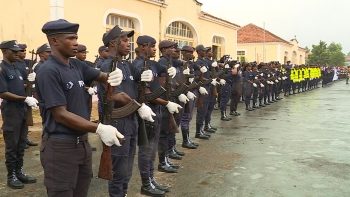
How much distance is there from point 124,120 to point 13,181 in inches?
81.0

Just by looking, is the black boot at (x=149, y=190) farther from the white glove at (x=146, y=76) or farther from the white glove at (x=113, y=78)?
the white glove at (x=113, y=78)

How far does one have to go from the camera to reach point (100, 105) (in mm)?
4812

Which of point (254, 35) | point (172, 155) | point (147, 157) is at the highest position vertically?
point (254, 35)

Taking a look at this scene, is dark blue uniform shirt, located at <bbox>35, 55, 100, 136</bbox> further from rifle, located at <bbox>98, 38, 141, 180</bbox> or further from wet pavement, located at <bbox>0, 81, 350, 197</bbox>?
wet pavement, located at <bbox>0, 81, 350, 197</bbox>

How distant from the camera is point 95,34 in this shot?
38.0 feet

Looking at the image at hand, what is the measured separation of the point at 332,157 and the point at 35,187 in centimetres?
498

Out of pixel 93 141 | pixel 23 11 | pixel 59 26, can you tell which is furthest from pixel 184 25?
pixel 59 26

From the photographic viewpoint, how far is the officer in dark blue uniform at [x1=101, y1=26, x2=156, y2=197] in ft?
11.1

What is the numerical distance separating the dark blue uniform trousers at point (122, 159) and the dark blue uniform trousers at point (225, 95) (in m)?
7.03

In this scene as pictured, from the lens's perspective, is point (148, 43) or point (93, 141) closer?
point (148, 43)

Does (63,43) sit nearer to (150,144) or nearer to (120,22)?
(150,144)

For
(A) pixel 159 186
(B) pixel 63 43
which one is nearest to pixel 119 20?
(A) pixel 159 186

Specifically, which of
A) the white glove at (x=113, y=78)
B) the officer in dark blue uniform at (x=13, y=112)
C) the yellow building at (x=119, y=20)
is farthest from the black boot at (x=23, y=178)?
the yellow building at (x=119, y=20)

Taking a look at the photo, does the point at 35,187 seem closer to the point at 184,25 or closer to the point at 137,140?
the point at 137,140
